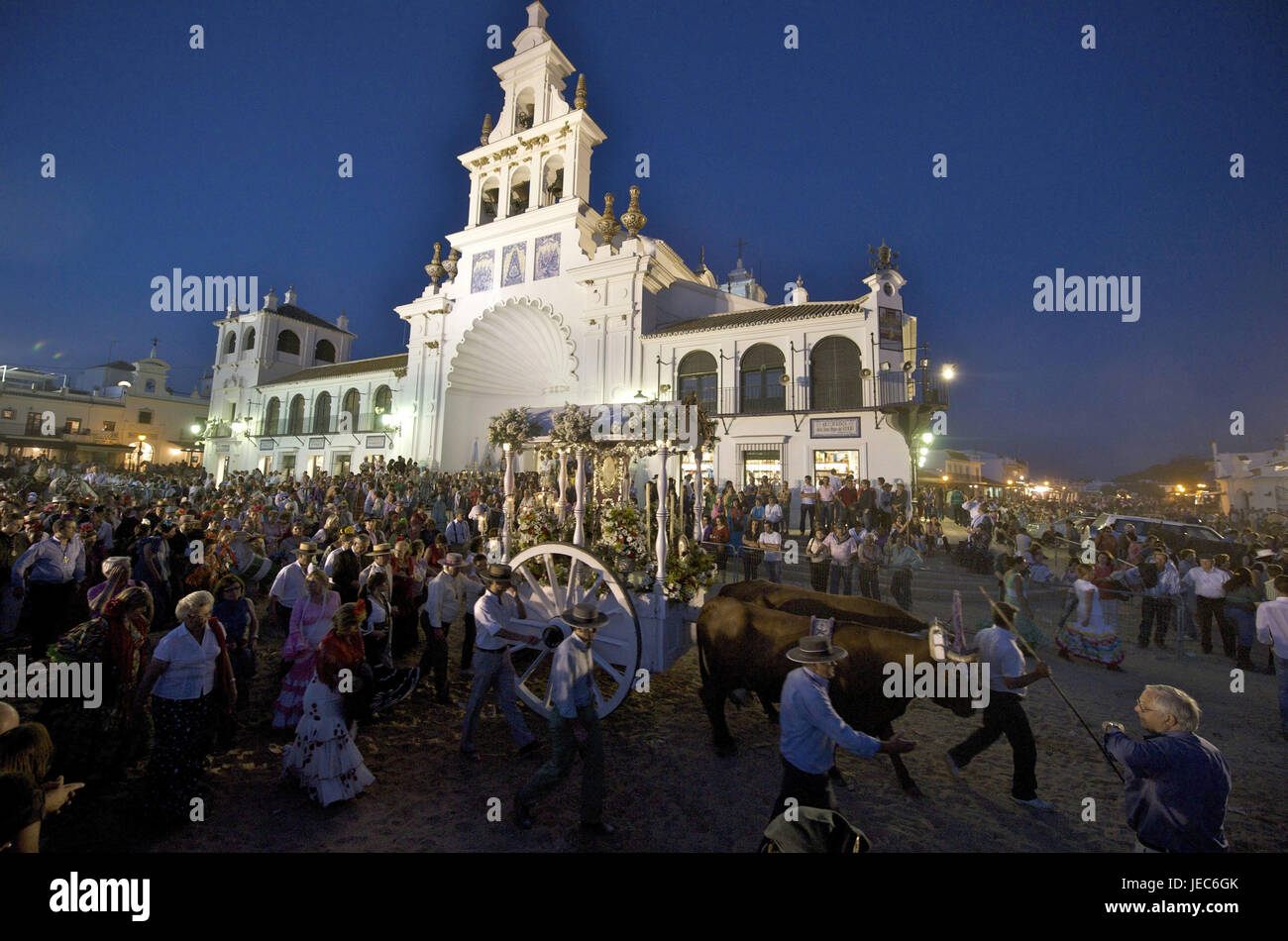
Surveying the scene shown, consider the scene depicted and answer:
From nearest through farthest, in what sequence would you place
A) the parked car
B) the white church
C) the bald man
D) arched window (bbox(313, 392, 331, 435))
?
the bald man < the parked car < the white church < arched window (bbox(313, 392, 331, 435))

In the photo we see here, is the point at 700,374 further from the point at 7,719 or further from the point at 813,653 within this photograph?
the point at 7,719

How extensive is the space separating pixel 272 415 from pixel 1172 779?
133 feet

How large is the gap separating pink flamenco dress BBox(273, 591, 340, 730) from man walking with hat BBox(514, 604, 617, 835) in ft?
9.14

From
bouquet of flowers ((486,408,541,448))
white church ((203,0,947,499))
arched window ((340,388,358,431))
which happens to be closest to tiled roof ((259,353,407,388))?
white church ((203,0,947,499))

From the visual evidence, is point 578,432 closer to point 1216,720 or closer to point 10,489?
point 1216,720

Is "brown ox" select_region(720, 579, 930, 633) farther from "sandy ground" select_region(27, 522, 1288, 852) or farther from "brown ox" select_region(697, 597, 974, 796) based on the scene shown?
A: "sandy ground" select_region(27, 522, 1288, 852)

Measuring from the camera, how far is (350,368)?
30.3 meters

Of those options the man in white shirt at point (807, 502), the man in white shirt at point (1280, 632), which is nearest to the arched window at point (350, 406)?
the man in white shirt at point (807, 502)

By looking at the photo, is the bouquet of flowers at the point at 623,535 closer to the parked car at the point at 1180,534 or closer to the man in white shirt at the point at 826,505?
the man in white shirt at the point at 826,505

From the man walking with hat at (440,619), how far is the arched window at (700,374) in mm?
14484

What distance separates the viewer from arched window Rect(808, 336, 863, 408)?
1772cm

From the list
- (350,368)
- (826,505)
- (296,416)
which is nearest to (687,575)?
(826,505)

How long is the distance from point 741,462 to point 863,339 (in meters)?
5.99
